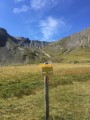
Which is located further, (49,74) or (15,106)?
(15,106)

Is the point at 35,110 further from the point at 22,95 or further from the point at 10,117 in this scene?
the point at 22,95

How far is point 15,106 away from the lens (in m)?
17.2

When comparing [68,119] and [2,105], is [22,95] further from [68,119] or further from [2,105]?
[68,119]

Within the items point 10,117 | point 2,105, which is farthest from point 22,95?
point 10,117

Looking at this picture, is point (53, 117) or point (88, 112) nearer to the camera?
point (53, 117)

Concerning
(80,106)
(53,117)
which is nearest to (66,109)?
(80,106)

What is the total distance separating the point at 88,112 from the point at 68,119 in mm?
1821

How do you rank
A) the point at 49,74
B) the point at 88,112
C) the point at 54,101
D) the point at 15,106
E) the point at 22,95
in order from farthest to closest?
the point at 22,95 < the point at 54,101 < the point at 15,106 < the point at 88,112 < the point at 49,74

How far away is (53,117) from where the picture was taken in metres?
14.4

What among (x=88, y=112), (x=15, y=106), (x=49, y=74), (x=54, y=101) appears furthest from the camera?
(x=54, y=101)

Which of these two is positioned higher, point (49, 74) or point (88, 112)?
point (49, 74)

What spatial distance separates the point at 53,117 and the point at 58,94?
7601 mm

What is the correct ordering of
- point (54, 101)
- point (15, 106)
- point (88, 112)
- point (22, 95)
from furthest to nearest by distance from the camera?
point (22, 95), point (54, 101), point (15, 106), point (88, 112)

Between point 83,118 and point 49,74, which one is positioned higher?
point 49,74
